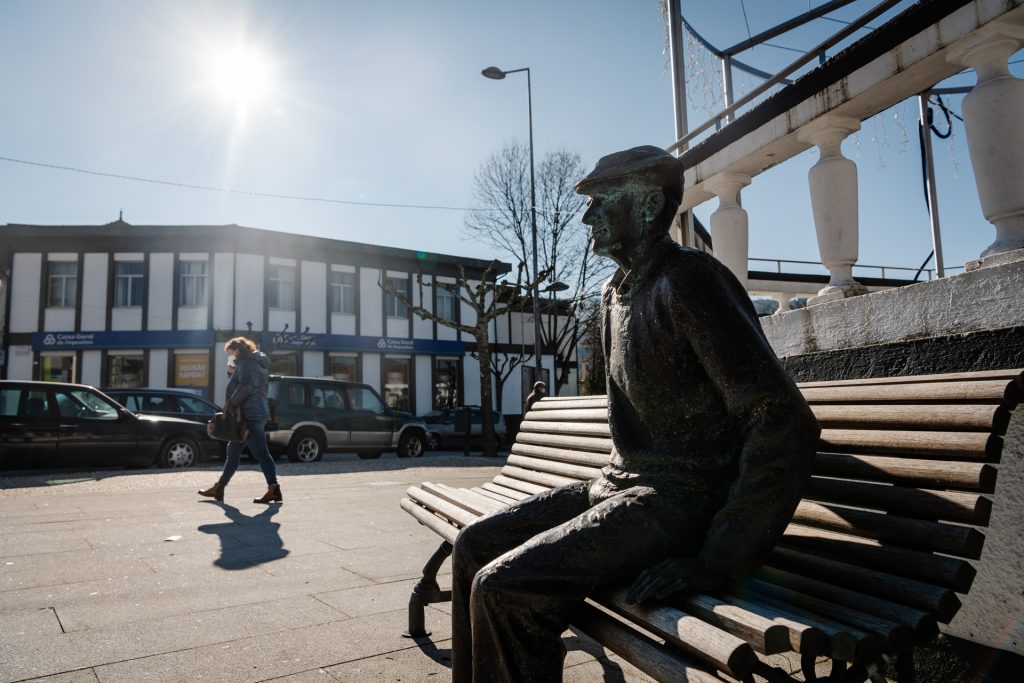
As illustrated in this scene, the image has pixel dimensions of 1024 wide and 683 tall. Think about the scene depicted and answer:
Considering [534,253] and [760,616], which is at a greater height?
[534,253]

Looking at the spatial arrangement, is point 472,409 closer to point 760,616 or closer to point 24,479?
point 24,479

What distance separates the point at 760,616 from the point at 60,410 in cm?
1300

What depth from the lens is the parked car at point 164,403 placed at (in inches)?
595

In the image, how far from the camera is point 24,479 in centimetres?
1052

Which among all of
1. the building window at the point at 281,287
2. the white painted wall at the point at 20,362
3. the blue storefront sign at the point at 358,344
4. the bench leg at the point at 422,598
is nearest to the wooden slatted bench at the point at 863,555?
the bench leg at the point at 422,598

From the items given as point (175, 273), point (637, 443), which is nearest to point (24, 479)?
point (637, 443)

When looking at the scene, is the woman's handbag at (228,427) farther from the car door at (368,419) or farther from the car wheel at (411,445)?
the car wheel at (411,445)

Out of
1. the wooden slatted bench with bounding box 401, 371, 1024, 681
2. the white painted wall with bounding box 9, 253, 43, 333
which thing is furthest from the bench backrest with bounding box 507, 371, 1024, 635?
the white painted wall with bounding box 9, 253, 43, 333

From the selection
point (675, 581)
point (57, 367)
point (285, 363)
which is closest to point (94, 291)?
point (57, 367)

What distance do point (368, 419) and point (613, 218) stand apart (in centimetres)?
1640

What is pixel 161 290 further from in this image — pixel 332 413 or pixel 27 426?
pixel 27 426

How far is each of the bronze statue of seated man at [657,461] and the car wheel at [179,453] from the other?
1238 centimetres

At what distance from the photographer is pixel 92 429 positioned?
1184cm

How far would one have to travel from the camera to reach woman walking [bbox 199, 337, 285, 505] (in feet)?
25.2
